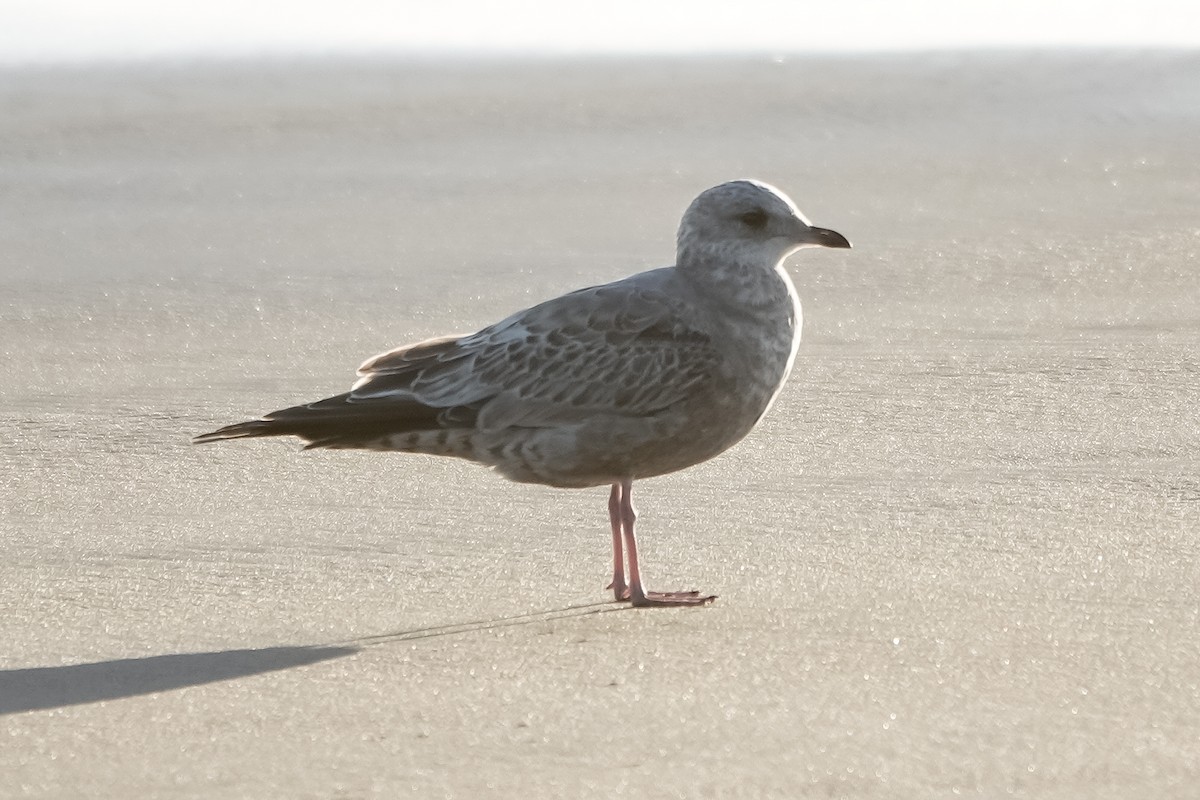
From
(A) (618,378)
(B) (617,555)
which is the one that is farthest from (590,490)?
(B) (617,555)

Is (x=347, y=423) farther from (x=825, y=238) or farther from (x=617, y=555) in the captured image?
(x=825, y=238)

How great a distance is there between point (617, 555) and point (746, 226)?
95 cm

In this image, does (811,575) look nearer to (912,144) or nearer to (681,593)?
(681,593)

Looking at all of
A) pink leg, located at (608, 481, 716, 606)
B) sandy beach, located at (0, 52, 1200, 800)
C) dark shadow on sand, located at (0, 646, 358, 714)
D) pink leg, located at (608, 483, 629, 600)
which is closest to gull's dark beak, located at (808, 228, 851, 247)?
sandy beach, located at (0, 52, 1200, 800)

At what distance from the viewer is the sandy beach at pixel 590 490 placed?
132 inches

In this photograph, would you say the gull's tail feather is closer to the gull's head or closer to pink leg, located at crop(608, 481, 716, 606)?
pink leg, located at crop(608, 481, 716, 606)

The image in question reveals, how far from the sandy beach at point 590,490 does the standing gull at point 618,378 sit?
0.26m

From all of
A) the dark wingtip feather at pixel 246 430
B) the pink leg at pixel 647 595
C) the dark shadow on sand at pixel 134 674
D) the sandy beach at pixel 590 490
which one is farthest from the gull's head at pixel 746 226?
the dark shadow on sand at pixel 134 674

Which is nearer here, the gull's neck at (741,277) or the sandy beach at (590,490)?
the sandy beach at (590,490)

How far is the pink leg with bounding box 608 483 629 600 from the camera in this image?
4.38m

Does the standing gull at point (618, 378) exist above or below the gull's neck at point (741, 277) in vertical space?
below

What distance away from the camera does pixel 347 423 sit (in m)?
4.59

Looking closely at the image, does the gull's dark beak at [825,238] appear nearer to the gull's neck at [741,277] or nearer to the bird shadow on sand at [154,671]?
the gull's neck at [741,277]

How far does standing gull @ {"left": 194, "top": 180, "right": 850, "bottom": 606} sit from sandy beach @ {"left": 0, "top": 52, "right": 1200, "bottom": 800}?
0.85 feet
